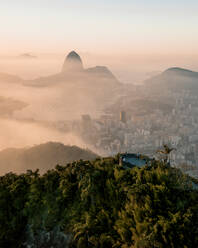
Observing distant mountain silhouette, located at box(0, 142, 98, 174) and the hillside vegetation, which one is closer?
the hillside vegetation

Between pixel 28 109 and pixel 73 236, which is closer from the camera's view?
pixel 73 236

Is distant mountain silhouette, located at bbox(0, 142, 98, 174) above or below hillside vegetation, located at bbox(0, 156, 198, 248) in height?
below

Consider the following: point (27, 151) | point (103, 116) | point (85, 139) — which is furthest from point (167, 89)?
point (27, 151)

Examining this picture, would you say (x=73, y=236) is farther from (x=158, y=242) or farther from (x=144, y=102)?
(x=144, y=102)

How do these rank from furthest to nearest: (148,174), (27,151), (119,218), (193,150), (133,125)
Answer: (133,125)
(193,150)
(27,151)
(148,174)
(119,218)
